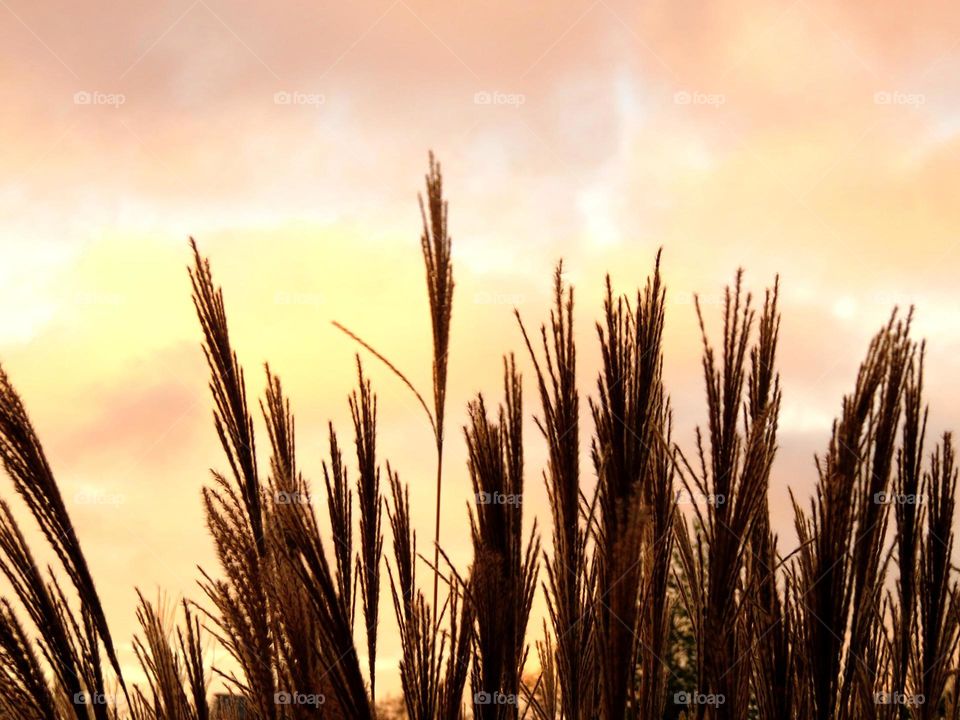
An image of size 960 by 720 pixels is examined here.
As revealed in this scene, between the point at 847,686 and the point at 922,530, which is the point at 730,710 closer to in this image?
the point at 847,686

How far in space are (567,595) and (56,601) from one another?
1.35 meters

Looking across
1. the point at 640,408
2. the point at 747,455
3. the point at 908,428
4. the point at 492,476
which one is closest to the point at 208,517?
the point at 492,476
